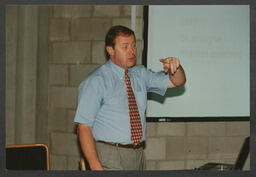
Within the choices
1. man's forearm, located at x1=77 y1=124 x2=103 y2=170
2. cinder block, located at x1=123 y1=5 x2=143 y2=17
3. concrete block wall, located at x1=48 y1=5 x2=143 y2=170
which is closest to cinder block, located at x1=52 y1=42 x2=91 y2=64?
concrete block wall, located at x1=48 y1=5 x2=143 y2=170

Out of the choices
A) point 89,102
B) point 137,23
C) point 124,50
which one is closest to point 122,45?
point 124,50

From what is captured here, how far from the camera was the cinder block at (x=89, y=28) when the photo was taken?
11.1 ft

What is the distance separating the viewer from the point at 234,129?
3512 millimetres

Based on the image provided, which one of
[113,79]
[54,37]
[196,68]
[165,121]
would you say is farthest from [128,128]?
[54,37]

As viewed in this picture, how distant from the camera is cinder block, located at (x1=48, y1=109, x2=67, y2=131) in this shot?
349cm

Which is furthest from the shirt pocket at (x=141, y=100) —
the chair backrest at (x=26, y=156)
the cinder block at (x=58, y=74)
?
the cinder block at (x=58, y=74)

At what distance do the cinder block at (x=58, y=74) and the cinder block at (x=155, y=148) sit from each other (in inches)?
39.5

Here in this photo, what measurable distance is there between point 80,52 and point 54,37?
0.30 meters

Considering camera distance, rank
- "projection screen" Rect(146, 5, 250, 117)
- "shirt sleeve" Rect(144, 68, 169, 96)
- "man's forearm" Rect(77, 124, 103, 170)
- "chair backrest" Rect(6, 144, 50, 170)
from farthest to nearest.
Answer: "projection screen" Rect(146, 5, 250, 117) → "shirt sleeve" Rect(144, 68, 169, 96) → "man's forearm" Rect(77, 124, 103, 170) → "chair backrest" Rect(6, 144, 50, 170)

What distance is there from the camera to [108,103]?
2.39 m

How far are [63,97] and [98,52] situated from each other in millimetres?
554

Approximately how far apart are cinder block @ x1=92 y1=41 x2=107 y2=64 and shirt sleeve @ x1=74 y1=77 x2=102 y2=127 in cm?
109

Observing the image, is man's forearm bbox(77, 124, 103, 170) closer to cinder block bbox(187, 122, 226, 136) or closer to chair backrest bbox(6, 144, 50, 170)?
chair backrest bbox(6, 144, 50, 170)

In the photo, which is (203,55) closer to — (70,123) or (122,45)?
(122,45)
